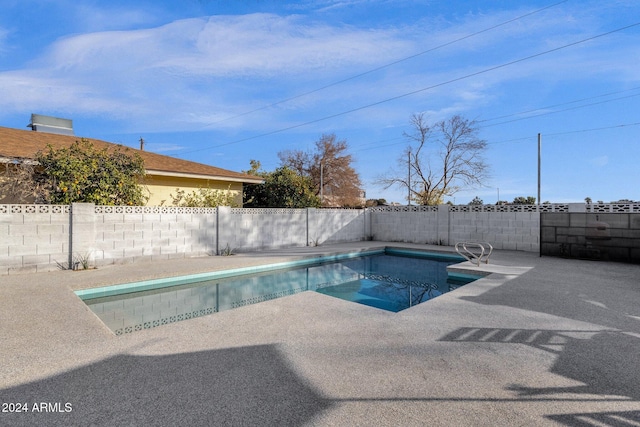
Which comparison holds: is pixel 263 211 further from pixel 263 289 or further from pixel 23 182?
pixel 23 182

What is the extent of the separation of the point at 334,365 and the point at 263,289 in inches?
160

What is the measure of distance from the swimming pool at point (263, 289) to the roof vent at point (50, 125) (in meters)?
11.0

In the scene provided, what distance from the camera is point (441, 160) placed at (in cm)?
2188

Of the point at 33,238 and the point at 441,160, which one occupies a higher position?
the point at 441,160

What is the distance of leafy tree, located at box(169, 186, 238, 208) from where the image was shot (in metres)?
11.0

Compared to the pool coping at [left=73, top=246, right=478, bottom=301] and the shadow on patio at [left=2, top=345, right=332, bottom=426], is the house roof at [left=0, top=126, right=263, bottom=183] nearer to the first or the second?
the pool coping at [left=73, top=246, right=478, bottom=301]

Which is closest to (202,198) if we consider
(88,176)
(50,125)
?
(88,176)

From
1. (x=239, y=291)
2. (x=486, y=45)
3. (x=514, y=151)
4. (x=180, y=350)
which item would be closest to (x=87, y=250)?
(x=239, y=291)

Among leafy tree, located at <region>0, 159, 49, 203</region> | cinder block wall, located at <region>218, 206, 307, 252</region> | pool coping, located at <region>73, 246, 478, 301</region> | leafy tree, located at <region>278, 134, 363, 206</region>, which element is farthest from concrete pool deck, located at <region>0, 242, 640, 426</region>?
leafy tree, located at <region>278, 134, 363, 206</region>

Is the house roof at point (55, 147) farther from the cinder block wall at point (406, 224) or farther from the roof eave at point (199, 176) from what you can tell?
the cinder block wall at point (406, 224)

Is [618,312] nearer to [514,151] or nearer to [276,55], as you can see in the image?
[276,55]

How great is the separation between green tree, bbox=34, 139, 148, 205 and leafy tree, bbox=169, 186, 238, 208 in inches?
89.9

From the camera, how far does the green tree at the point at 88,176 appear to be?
7.31 meters

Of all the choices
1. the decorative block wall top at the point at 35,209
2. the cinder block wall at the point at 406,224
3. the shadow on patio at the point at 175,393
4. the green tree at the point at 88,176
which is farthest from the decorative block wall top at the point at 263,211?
the shadow on patio at the point at 175,393
